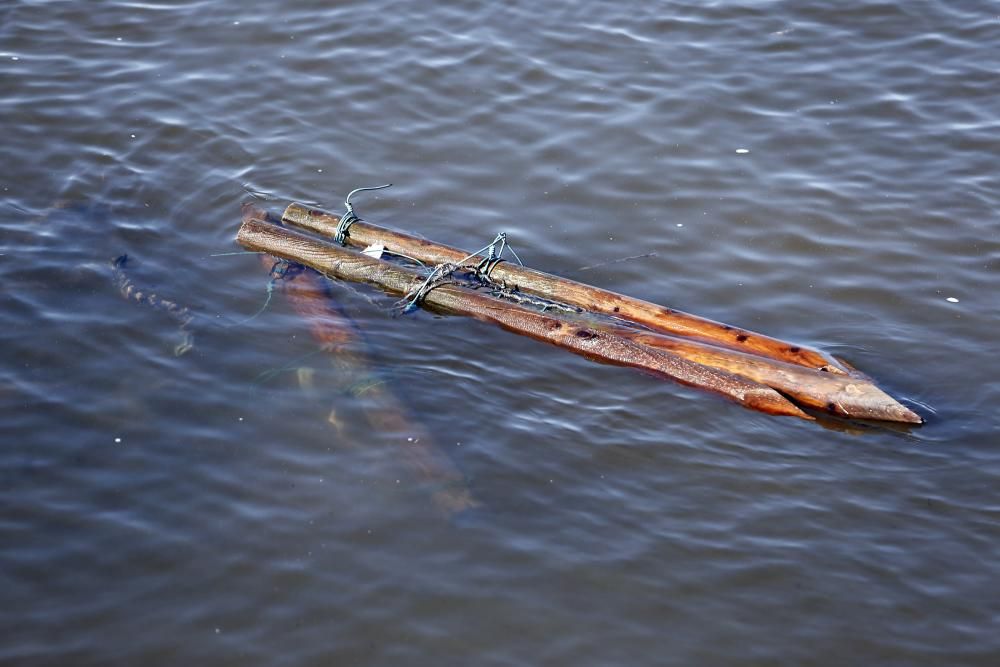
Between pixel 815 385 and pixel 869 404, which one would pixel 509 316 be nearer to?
pixel 815 385

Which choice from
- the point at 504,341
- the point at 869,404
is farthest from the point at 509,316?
the point at 869,404

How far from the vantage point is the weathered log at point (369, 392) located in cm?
530

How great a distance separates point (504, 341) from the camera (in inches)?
255

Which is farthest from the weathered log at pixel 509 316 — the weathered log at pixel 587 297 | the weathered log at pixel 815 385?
the weathered log at pixel 587 297

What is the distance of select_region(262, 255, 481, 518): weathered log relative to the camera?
17.4 ft

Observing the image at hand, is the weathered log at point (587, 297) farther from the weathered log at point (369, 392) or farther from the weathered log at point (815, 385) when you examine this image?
the weathered log at point (369, 392)

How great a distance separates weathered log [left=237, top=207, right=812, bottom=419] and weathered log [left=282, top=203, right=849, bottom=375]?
0.29 metres

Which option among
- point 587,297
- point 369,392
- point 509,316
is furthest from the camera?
point 587,297

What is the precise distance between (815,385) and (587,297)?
61.6 inches

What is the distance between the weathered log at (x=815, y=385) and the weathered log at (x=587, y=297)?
154 mm

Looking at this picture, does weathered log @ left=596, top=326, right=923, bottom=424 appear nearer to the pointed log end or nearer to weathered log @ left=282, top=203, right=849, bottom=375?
the pointed log end

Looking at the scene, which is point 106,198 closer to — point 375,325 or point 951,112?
point 375,325

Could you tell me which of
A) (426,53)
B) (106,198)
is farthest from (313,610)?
(426,53)

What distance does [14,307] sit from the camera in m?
6.59
